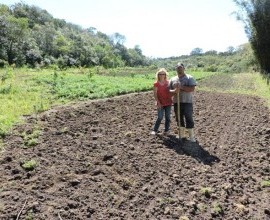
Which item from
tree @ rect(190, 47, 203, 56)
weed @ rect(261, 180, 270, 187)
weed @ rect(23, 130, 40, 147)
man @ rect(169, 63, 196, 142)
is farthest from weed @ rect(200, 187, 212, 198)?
tree @ rect(190, 47, 203, 56)

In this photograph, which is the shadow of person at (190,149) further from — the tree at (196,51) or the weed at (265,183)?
the tree at (196,51)

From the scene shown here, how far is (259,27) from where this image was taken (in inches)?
1330

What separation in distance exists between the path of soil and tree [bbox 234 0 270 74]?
23.4m

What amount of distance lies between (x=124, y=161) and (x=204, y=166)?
1531 mm

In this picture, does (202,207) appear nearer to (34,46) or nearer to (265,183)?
(265,183)

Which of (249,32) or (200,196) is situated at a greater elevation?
(249,32)

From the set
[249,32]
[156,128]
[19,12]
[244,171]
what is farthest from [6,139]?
[19,12]

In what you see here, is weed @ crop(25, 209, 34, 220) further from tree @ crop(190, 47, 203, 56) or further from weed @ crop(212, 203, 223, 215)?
tree @ crop(190, 47, 203, 56)

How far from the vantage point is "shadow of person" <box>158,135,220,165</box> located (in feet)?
27.6

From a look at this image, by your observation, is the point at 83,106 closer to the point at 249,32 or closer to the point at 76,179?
the point at 76,179

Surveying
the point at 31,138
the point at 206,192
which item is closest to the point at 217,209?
the point at 206,192

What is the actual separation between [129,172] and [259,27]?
96.6ft

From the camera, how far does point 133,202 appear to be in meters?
6.09

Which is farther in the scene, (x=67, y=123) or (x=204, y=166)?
(x=67, y=123)
